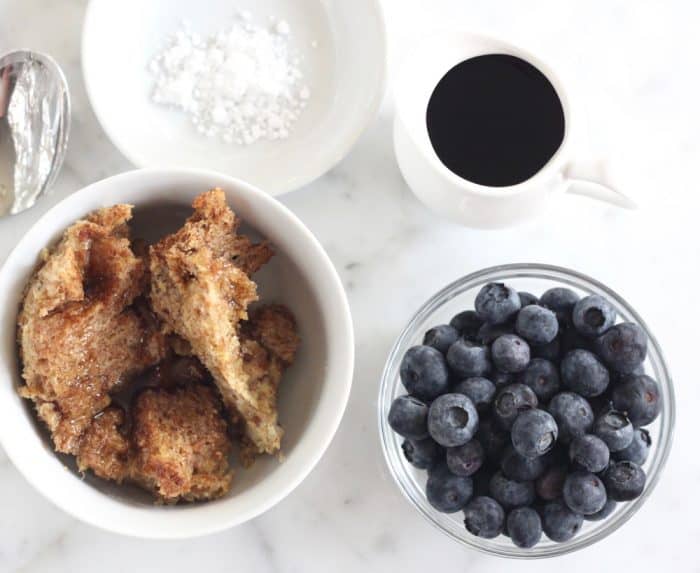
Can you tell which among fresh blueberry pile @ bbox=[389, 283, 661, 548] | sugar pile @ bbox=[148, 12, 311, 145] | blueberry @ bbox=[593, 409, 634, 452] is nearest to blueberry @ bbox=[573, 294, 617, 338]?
fresh blueberry pile @ bbox=[389, 283, 661, 548]

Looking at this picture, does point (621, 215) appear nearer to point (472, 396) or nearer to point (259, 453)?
point (472, 396)

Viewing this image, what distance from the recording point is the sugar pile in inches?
56.9

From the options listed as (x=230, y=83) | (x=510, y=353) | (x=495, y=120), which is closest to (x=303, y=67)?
(x=230, y=83)

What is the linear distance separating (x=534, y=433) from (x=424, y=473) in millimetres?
272

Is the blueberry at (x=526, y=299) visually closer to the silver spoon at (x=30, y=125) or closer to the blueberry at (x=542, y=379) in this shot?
the blueberry at (x=542, y=379)

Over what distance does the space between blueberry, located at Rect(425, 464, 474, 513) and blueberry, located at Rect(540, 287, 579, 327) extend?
27cm

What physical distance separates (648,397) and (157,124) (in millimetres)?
857

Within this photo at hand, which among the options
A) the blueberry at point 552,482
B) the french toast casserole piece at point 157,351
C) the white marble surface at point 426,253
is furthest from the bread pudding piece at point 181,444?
the blueberry at point 552,482

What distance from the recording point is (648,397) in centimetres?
125

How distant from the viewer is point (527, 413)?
1.20 m

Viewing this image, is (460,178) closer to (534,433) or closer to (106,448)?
(534,433)

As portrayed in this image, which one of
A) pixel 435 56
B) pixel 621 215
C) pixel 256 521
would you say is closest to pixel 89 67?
pixel 435 56

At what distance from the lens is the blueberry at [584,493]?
1198mm

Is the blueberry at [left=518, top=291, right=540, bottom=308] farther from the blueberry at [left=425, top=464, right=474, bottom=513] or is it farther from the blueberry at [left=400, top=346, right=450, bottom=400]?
the blueberry at [left=425, top=464, right=474, bottom=513]
